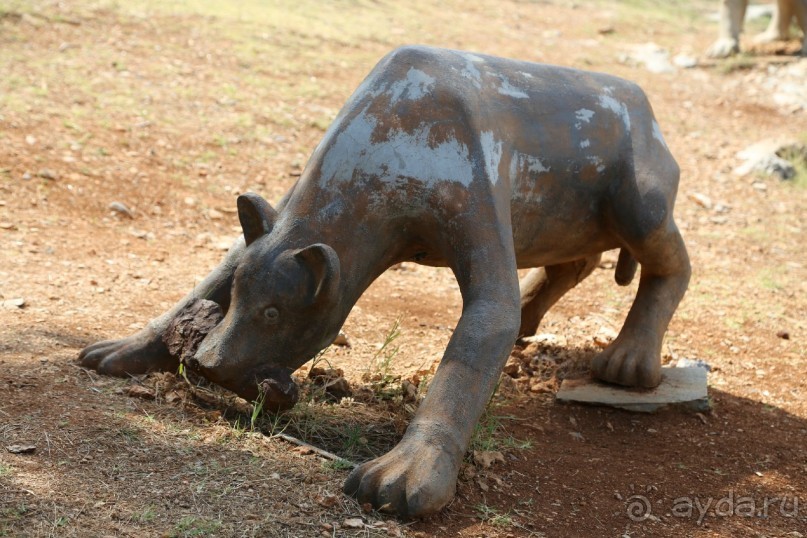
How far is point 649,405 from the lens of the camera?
4953 millimetres

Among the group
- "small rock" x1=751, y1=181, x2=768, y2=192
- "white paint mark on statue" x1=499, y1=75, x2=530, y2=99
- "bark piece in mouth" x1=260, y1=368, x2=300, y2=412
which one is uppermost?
"white paint mark on statue" x1=499, y1=75, x2=530, y2=99

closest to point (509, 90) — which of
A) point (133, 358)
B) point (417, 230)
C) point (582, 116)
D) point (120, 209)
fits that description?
point (582, 116)

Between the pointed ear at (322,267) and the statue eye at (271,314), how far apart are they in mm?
163

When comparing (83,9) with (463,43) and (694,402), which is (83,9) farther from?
(694,402)

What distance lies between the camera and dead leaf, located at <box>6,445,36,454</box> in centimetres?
350

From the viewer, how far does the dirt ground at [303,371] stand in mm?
3525

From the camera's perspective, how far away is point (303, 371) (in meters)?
4.73

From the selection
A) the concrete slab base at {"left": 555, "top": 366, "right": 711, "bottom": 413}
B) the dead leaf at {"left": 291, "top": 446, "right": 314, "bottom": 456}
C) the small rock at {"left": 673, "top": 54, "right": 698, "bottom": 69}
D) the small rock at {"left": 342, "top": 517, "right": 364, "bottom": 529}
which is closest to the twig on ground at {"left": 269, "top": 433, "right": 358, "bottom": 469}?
the dead leaf at {"left": 291, "top": 446, "right": 314, "bottom": 456}

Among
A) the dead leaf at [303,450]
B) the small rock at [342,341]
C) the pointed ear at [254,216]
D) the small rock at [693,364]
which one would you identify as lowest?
the small rock at [693,364]

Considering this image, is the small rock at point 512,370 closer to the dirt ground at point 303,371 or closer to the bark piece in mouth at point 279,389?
the dirt ground at point 303,371

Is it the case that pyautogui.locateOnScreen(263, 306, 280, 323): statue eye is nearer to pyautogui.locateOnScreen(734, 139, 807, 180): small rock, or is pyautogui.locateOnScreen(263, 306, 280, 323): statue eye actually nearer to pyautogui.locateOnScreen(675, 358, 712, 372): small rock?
pyautogui.locateOnScreen(675, 358, 712, 372): small rock

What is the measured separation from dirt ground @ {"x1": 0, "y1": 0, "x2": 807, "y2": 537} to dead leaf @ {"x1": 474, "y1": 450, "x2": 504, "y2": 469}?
0.04 metres

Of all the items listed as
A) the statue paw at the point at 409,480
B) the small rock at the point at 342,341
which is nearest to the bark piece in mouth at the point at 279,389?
the statue paw at the point at 409,480

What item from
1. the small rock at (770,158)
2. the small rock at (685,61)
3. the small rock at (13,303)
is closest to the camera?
the small rock at (13,303)
